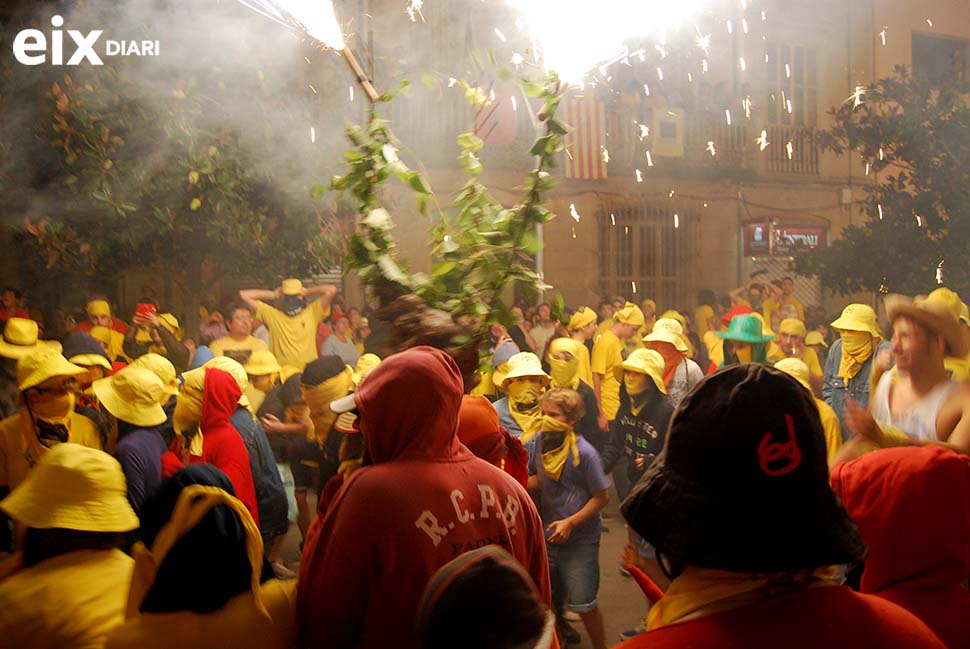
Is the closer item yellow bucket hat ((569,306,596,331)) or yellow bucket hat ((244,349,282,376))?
yellow bucket hat ((244,349,282,376))

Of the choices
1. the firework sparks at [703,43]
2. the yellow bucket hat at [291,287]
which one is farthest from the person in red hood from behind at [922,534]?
the firework sparks at [703,43]

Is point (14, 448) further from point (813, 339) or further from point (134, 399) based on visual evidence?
point (813, 339)

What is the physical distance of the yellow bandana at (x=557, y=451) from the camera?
13.5ft

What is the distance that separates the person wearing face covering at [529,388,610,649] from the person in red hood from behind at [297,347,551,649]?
1.94 metres

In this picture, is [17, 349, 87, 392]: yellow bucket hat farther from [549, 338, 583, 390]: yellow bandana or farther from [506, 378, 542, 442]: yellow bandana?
[549, 338, 583, 390]: yellow bandana

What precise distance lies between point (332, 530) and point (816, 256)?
11008 mm

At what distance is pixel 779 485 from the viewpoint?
1141 millimetres

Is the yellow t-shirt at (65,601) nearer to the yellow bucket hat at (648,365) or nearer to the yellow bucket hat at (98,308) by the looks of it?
the yellow bucket hat at (648,365)

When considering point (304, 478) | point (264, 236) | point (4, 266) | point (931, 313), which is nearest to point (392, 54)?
point (264, 236)

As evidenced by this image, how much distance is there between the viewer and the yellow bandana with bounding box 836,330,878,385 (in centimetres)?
512

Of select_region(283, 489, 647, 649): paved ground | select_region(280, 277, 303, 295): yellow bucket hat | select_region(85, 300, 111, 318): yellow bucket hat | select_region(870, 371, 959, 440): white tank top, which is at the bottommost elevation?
select_region(283, 489, 647, 649): paved ground

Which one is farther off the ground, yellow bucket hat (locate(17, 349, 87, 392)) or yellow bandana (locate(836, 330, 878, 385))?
yellow bucket hat (locate(17, 349, 87, 392))

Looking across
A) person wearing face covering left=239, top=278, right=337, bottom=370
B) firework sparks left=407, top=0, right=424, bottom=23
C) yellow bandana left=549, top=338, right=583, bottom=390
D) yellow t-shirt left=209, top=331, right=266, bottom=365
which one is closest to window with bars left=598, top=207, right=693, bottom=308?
firework sparks left=407, top=0, right=424, bottom=23

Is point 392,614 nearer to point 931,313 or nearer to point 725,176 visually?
point 931,313
